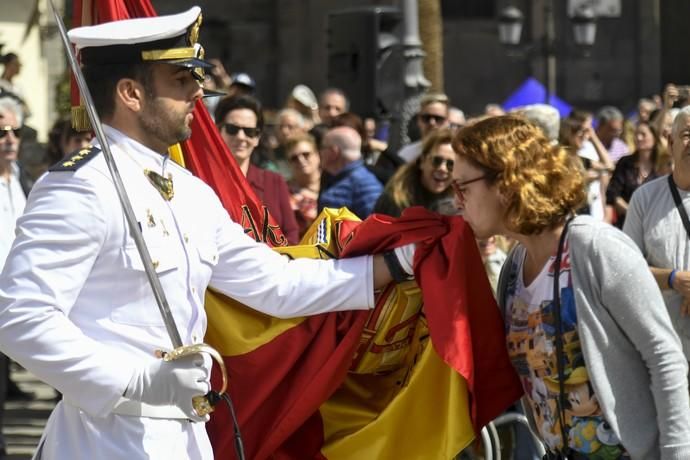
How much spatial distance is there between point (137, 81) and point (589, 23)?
654 inches

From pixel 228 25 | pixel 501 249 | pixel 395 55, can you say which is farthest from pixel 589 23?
pixel 501 249

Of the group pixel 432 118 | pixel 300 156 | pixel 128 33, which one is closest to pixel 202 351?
pixel 128 33

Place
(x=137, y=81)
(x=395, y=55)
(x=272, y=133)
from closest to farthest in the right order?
(x=137, y=81)
(x=395, y=55)
(x=272, y=133)

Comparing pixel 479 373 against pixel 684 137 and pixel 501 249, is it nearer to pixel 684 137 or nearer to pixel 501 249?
pixel 684 137

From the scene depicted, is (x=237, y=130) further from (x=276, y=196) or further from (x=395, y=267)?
(x=395, y=267)

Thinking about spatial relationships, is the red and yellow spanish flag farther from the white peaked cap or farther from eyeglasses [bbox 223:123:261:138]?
eyeglasses [bbox 223:123:261:138]

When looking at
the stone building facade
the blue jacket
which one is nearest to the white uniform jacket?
the blue jacket

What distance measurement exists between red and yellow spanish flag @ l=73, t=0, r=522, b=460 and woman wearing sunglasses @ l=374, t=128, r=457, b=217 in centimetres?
304

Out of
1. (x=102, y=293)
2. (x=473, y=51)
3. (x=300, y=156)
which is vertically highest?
(x=102, y=293)

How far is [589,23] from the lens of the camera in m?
19.9

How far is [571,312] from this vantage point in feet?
13.4

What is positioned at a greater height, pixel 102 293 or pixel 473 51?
pixel 102 293

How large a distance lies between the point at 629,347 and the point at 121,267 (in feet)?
4.47

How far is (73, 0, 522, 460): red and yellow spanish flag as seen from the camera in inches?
173
